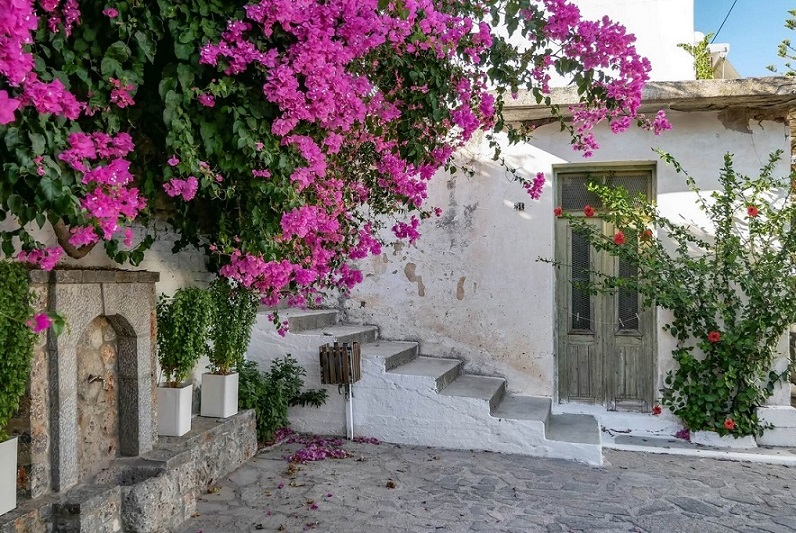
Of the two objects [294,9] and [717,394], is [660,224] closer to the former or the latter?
[717,394]

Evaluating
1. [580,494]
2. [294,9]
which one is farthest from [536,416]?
[294,9]

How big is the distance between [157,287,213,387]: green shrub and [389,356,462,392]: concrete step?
6.35ft

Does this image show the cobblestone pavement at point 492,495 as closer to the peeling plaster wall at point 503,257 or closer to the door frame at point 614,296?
the door frame at point 614,296

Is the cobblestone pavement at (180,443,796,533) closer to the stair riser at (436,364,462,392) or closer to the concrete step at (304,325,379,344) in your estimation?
the stair riser at (436,364,462,392)

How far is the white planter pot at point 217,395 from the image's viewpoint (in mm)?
4602

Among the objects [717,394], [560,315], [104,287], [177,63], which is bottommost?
[717,394]

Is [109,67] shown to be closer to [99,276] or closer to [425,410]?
[99,276]

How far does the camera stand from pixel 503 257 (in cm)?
636

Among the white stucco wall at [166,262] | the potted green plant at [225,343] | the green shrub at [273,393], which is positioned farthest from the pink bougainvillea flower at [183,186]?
the green shrub at [273,393]

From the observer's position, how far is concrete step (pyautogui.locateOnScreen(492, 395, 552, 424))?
537 centimetres

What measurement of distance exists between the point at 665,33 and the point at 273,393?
5.21m

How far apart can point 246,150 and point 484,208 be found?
4.11 metres

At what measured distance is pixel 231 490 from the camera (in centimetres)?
425

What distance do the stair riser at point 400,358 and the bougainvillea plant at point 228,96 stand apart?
2.03 m
